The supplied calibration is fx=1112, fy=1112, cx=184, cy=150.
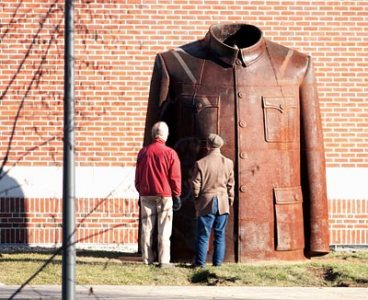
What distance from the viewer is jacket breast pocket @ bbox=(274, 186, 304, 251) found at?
454 inches

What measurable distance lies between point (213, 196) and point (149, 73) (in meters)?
3.65

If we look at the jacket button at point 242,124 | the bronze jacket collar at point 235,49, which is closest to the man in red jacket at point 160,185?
the jacket button at point 242,124

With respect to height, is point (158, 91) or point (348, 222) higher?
point (158, 91)

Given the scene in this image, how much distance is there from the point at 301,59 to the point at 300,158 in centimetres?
106

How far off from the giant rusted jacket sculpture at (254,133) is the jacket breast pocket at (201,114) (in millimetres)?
10

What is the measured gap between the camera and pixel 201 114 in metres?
11.4

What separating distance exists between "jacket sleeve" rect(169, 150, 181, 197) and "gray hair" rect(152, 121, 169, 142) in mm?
194

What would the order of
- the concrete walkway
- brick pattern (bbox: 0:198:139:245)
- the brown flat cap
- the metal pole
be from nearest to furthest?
the metal pole < the concrete walkway < the brown flat cap < brick pattern (bbox: 0:198:139:245)

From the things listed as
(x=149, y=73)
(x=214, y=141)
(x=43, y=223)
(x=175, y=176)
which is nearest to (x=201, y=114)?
(x=214, y=141)

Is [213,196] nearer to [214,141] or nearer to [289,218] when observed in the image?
[214,141]

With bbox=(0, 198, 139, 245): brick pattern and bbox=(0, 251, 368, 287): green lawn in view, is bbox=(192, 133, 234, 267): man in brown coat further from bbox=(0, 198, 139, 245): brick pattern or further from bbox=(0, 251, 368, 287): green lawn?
bbox=(0, 198, 139, 245): brick pattern

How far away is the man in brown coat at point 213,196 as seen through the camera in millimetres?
11172

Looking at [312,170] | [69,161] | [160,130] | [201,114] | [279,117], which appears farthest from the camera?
[312,170]

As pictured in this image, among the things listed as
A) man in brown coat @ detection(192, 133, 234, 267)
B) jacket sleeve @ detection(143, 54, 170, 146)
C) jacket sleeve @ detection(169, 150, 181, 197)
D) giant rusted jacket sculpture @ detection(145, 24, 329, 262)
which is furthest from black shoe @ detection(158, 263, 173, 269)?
jacket sleeve @ detection(143, 54, 170, 146)
